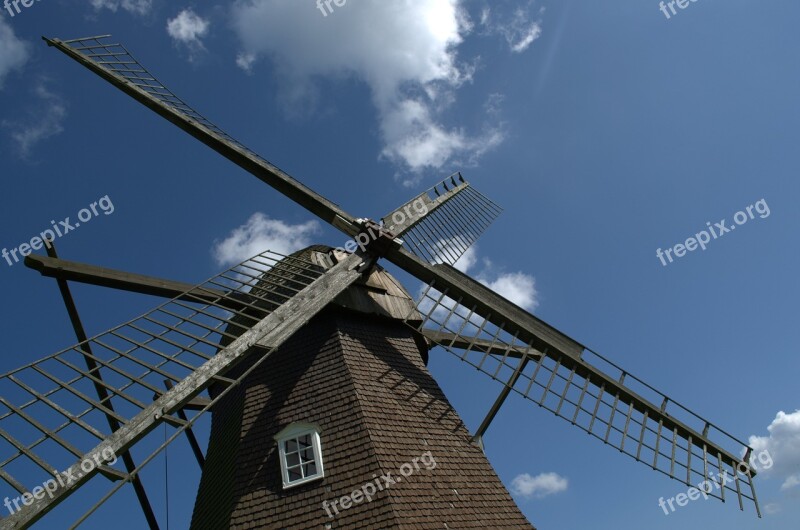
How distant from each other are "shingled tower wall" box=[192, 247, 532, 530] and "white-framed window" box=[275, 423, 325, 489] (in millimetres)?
78

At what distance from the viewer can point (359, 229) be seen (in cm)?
846

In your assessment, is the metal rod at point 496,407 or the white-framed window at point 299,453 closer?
the white-framed window at point 299,453

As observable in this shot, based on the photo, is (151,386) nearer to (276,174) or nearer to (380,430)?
(380,430)

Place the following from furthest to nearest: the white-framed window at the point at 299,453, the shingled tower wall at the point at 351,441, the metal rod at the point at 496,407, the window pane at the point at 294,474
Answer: the metal rod at the point at 496,407, the window pane at the point at 294,474, the white-framed window at the point at 299,453, the shingled tower wall at the point at 351,441

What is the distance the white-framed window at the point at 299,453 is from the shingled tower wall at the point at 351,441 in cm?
8

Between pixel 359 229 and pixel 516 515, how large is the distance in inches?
171

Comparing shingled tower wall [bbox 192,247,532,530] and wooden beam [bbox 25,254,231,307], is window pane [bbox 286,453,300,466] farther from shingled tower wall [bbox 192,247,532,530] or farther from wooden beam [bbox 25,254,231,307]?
wooden beam [bbox 25,254,231,307]

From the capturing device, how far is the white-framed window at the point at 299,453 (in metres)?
6.08

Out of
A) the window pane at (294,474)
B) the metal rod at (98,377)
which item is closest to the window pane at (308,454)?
the window pane at (294,474)

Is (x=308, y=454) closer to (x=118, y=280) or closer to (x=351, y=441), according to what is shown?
(x=351, y=441)

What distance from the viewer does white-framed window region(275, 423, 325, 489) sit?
19.9 feet

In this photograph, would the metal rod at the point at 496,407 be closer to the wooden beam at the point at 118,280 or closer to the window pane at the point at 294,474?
the window pane at the point at 294,474

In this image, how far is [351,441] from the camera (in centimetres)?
623

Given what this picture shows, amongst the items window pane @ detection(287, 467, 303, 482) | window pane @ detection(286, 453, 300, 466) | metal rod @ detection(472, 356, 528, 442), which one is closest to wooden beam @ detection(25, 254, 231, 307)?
window pane @ detection(286, 453, 300, 466)
